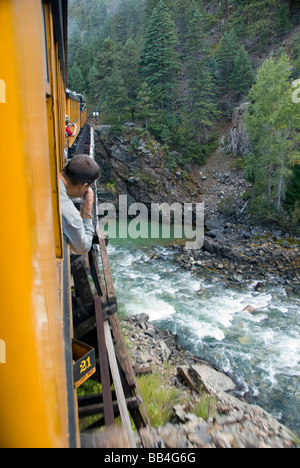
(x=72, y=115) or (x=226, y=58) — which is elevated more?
(x=226, y=58)

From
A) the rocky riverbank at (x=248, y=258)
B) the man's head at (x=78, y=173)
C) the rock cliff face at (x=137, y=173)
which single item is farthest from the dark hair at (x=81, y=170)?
the rock cliff face at (x=137, y=173)

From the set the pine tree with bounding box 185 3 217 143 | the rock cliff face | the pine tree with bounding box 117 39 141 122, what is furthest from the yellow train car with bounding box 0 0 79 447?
the pine tree with bounding box 117 39 141 122

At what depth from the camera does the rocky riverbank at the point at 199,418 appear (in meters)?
Answer: 3.17

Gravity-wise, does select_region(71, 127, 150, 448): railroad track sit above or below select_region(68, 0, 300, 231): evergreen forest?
below

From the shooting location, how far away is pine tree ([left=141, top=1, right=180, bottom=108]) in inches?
1116

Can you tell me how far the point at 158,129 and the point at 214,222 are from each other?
38.2ft

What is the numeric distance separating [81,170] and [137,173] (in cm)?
2440

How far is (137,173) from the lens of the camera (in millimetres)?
26375

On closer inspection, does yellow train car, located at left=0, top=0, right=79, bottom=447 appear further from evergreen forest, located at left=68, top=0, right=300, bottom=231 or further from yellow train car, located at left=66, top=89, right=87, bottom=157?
evergreen forest, located at left=68, top=0, right=300, bottom=231

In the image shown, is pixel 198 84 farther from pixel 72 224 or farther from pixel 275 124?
pixel 72 224

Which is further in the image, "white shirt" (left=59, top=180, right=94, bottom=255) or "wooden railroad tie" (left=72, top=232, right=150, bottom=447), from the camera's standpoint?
"wooden railroad tie" (left=72, top=232, right=150, bottom=447)

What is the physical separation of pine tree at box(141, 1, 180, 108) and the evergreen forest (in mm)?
88

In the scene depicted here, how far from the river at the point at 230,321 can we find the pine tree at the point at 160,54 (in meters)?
19.8

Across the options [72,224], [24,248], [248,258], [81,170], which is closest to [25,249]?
[24,248]
